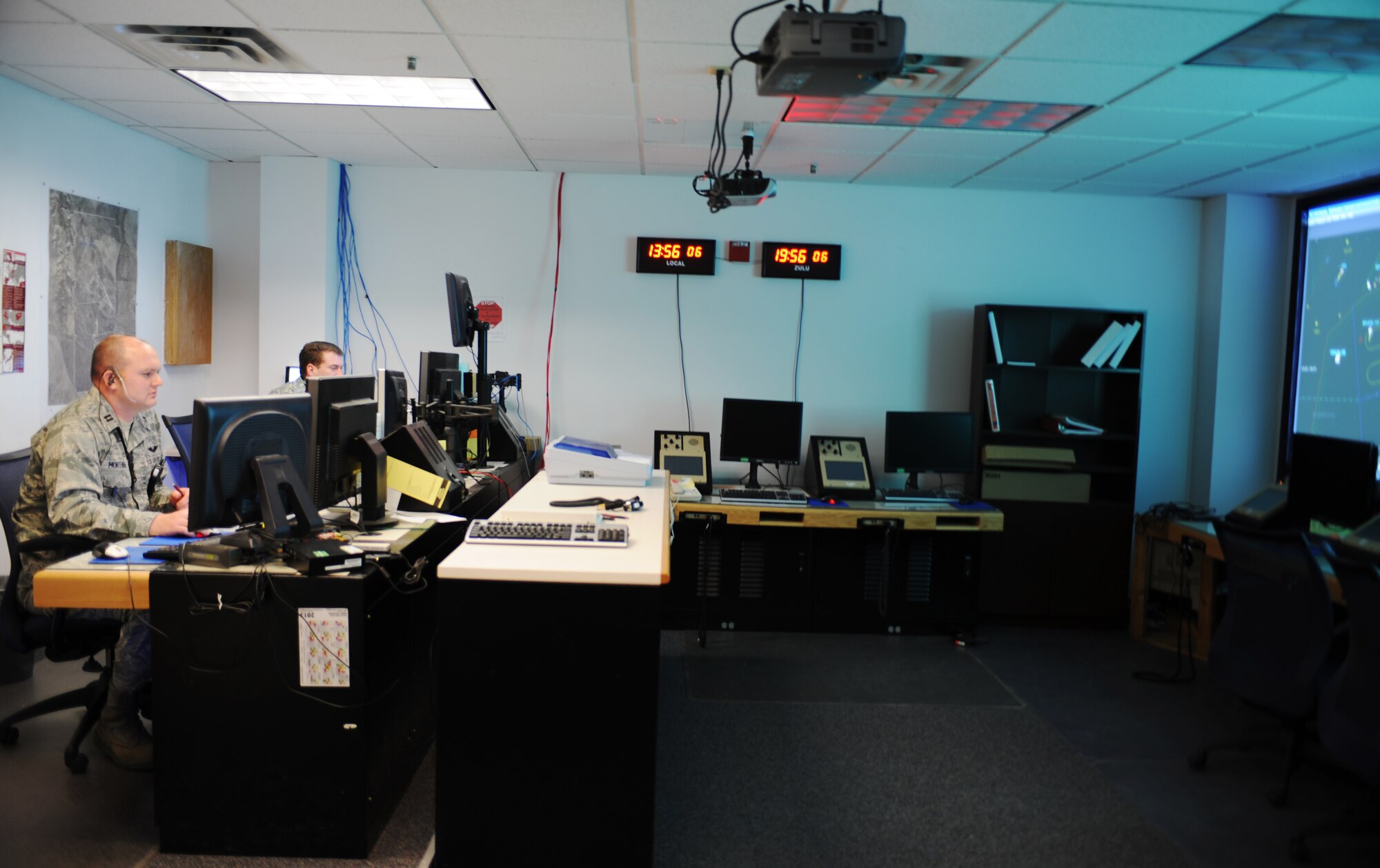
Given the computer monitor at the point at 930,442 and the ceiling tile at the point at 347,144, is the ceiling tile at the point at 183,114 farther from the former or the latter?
the computer monitor at the point at 930,442

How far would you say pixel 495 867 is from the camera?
7.04 feet

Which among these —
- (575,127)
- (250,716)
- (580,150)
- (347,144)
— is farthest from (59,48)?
(250,716)

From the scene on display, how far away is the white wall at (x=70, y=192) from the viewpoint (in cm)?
369

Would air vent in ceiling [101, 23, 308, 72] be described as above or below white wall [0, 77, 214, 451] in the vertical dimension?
above

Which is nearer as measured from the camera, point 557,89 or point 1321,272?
point 557,89

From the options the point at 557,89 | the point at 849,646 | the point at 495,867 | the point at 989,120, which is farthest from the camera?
the point at 849,646

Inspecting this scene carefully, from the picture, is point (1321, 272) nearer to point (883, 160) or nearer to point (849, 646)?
point (883, 160)

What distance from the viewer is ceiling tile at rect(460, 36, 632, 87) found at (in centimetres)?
297

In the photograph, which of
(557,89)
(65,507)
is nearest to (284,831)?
(65,507)

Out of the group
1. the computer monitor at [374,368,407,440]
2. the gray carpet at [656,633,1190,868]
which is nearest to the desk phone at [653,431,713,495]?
the gray carpet at [656,633,1190,868]

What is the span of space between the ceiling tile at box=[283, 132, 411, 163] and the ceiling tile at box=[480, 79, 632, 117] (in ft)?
3.18

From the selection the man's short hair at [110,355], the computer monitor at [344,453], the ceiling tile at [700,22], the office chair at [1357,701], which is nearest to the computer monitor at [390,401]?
the computer monitor at [344,453]

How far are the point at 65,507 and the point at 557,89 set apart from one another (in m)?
2.31

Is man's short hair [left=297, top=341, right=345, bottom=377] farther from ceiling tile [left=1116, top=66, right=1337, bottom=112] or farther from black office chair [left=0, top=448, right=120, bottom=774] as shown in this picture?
ceiling tile [left=1116, top=66, right=1337, bottom=112]
